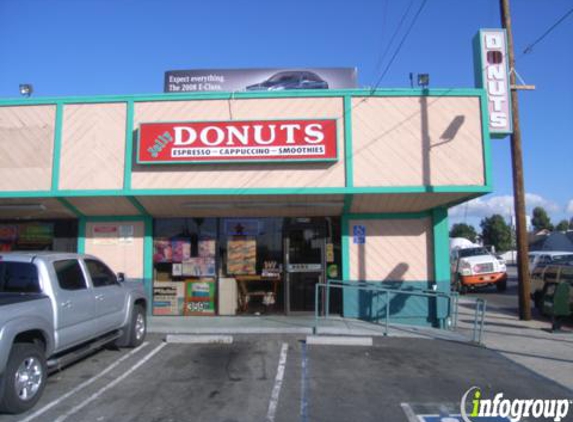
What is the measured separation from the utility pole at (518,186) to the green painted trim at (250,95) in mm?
3631

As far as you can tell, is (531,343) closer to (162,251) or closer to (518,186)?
(518,186)

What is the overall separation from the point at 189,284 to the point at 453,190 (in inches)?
273

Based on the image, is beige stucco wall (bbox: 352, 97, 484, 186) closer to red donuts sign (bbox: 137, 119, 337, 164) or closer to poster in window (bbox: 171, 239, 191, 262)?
red donuts sign (bbox: 137, 119, 337, 164)

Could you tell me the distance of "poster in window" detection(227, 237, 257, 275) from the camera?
1213 cm

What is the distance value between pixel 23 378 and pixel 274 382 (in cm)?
328

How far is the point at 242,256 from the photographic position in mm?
12188

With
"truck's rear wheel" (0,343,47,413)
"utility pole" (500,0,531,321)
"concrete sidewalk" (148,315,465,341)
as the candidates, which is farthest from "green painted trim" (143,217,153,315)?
"utility pole" (500,0,531,321)

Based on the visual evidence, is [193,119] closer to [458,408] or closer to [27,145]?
[27,145]

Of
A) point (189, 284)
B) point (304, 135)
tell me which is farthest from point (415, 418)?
point (189, 284)

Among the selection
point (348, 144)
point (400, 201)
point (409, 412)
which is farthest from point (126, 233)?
point (409, 412)

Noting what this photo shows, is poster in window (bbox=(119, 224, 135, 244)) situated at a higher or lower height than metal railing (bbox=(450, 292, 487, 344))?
higher

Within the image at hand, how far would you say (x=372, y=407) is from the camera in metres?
5.88

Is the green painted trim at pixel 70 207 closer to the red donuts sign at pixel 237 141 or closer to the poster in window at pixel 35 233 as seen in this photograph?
the poster in window at pixel 35 233

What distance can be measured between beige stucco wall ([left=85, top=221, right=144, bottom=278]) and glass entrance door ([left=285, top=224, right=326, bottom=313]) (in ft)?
12.6
